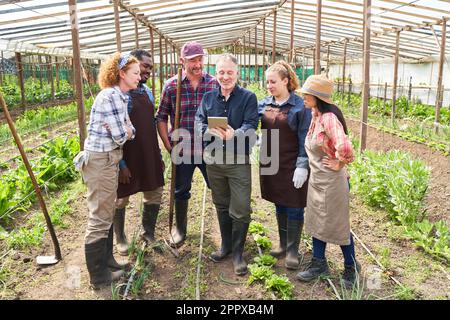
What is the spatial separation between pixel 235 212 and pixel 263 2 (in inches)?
274

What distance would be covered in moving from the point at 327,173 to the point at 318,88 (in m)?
0.59

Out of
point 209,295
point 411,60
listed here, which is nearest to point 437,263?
point 209,295

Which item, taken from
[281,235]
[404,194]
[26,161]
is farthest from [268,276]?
[26,161]

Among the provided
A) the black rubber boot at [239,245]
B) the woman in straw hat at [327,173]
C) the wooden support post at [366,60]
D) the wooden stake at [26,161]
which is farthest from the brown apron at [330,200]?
the wooden support post at [366,60]

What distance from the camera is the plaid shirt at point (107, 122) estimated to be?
2770 mm

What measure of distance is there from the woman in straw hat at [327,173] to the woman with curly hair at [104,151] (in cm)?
126

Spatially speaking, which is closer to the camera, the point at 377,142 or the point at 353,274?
the point at 353,274

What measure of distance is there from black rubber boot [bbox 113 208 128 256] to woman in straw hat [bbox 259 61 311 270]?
122 cm

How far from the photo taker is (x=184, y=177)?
3650mm

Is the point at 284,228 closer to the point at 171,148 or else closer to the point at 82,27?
the point at 171,148

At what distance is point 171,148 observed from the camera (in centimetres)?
361

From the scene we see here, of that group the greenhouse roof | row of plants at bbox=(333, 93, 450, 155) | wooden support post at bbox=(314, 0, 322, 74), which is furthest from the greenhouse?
the greenhouse roof

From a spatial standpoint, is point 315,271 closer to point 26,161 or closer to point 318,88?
point 318,88
